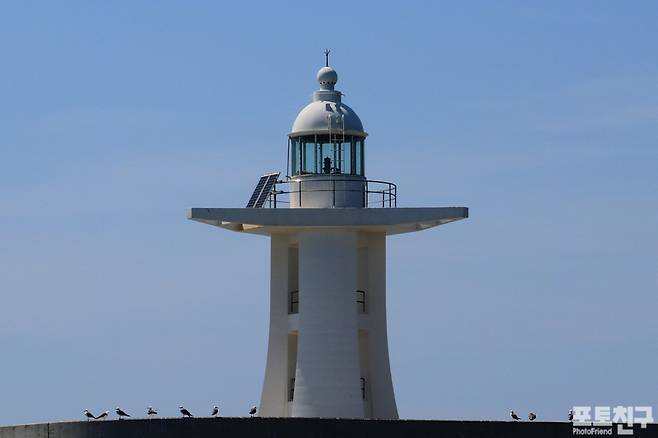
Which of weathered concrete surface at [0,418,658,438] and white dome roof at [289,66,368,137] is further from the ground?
white dome roof at [289,66,368,137]

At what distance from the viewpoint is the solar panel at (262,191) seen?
6638 centimetres

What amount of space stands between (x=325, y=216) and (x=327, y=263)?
1255mm

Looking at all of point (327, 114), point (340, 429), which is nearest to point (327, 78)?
point (327, 114)

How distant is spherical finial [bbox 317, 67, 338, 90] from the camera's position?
6731cm

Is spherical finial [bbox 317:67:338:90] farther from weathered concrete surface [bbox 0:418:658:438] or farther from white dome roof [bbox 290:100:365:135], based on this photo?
weathered concrete surface [bbox 0:418:658:438]

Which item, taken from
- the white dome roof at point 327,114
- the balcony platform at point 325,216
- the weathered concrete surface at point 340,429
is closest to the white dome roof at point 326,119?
the white dome roof at point 327,114

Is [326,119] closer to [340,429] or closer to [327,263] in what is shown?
[327,263]

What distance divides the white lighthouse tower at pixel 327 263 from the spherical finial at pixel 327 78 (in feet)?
0.08

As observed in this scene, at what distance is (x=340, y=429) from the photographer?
198 feet

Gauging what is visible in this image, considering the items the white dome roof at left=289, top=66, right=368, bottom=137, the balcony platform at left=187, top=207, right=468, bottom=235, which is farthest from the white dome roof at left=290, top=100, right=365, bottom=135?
the balcony platform at left=187, top=207, right=468, bottom=235

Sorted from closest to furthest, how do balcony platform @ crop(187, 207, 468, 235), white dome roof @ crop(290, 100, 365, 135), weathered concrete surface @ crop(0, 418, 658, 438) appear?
1. weathered concrete surface @ crop(0, 418, 658, 438)
2. balcony platform @ crop(187, 207, 468, 235)
3. white dome roof @ crop(290, 100, 365, 135)

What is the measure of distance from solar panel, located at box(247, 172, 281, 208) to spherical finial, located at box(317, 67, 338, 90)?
262cm

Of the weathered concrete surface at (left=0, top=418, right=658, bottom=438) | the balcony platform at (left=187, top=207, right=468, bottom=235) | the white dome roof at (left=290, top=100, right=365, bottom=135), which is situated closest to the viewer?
the weathered concrete surface at (left=0, top=418, right=658, bottom=438)

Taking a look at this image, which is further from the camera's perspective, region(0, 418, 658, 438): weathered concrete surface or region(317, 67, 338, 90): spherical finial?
region(317, 67, 338, 90): spherical finial
